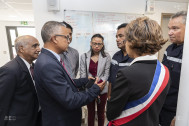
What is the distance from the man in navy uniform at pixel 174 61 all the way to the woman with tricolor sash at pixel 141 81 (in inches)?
17.9

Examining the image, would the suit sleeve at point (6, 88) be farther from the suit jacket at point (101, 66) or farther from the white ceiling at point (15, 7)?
the white ceiling at point (15, 7)

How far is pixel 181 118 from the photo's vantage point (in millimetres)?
813

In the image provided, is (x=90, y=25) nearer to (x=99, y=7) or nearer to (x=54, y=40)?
(x=99, y=7)

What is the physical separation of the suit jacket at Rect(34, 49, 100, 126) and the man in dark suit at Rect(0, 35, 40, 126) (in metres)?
0.30

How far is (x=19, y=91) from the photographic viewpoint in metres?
1.13

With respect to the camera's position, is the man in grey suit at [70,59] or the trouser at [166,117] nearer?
the trouser at [166,117]

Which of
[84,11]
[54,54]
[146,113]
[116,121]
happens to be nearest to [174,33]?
[146,113]

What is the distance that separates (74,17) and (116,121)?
2202 millimetres

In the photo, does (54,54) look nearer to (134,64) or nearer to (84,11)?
(134,64)

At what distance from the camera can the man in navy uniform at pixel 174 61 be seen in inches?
42.3

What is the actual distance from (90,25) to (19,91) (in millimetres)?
1918

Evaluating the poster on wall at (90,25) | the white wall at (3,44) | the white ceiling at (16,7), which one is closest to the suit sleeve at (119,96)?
the poster on wall at (90,25)

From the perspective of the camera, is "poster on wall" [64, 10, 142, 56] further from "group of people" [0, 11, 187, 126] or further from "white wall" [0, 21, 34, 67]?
"white wall" [0, 21, 34, 67]

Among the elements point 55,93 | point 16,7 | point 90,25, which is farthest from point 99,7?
point 16,7
